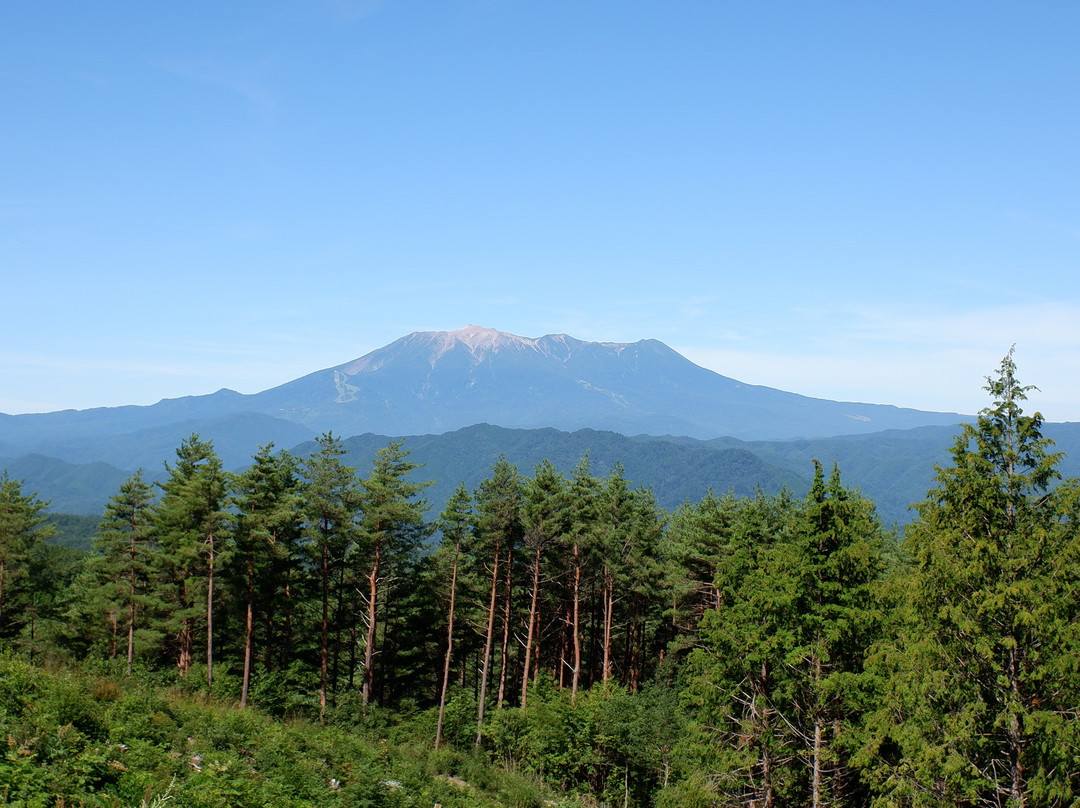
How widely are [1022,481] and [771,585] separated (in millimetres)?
6531

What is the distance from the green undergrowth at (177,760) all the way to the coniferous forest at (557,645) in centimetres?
7

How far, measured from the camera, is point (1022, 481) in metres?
11.7

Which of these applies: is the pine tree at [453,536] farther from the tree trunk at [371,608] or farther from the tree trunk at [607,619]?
the tree trunk at [607,619]

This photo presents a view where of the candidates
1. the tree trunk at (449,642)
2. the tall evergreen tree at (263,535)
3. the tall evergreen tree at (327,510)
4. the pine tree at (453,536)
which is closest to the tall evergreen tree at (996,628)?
the pine tree at (453,536)

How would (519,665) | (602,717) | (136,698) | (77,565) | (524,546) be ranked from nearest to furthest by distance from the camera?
(136,698) < (602,717) < (524,546) < (519,665) < (77,565)

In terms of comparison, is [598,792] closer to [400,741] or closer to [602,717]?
[602,717]

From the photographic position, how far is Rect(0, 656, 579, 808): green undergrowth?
8.49 metres

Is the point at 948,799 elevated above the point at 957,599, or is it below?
below

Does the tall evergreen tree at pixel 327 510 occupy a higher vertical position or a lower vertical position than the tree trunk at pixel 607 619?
higher

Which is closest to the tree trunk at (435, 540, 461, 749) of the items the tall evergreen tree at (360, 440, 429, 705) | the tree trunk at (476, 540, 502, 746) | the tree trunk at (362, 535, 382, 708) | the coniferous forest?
the coniferous forest

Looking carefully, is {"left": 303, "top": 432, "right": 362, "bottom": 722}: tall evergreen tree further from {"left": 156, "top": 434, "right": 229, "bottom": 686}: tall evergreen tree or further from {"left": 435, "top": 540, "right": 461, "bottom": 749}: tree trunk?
{"left": 435, "top": 540, "right": 461, "bottom": 749}: tree trunk

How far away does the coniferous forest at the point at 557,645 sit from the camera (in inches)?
444

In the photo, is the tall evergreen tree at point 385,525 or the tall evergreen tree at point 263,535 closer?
the tall evergreen tree at point 263,535

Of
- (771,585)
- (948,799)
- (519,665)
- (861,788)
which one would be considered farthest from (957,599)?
(519,665)
